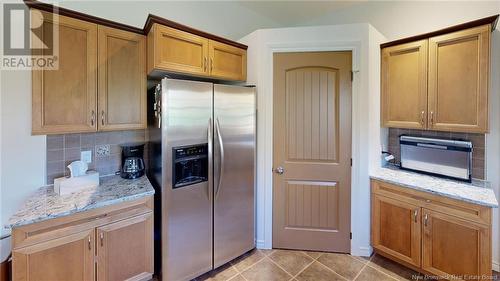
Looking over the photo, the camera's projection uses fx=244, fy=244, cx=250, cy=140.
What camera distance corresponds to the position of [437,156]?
232 cm

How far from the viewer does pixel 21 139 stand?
186cm

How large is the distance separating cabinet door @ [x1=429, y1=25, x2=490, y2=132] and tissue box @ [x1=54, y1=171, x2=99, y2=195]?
3.01 meters

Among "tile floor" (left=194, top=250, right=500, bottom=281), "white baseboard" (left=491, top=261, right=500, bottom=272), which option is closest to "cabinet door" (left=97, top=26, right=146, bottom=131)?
"tile floor" (left=194, top=250, right=500, bottom=281)

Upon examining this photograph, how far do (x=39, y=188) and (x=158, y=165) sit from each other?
926 mm

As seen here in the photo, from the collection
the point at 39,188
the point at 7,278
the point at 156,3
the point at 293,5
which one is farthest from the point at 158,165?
the point at 293,5

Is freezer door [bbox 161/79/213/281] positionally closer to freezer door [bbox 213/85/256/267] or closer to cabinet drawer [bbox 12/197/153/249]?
freezer door [bbox 213/85/256/267]

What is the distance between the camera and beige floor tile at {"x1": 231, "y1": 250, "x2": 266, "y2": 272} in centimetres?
237

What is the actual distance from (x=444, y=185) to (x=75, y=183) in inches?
120

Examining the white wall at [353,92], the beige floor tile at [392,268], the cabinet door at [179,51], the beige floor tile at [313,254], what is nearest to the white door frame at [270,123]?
the white wall at [353,92]

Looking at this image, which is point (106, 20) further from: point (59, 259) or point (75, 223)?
point (59, 259)

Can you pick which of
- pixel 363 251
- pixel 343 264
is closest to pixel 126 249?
pixel 343 264

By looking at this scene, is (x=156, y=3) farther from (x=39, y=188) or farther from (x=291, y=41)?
(x=39, y=188)

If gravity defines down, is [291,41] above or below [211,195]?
above

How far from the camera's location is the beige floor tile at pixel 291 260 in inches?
91.6
